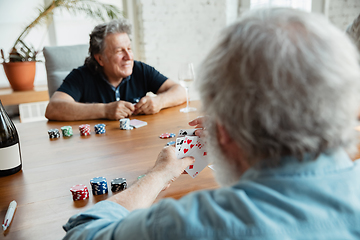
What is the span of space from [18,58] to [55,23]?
778 mm

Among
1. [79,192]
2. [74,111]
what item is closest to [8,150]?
[79,192]

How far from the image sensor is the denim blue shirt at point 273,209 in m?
0.50

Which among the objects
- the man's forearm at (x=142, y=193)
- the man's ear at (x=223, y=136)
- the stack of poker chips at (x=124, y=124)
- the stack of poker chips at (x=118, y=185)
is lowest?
the stack of poker chips at (x=124, y=124)

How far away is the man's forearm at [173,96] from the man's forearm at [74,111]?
419 mm

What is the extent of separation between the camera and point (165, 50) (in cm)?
435

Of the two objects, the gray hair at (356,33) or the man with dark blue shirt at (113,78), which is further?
the man with dark blue shirt at (113,78)

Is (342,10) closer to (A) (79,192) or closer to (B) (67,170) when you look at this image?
(B) (67,170)

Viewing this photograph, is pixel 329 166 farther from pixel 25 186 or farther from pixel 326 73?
pixel 25 186

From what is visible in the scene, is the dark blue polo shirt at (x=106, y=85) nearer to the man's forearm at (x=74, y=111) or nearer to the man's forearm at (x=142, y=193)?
the man's forearm at (x=74, y=111)

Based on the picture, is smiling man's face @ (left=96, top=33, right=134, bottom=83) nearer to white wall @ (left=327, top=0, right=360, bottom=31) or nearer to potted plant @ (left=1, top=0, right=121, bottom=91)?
potted plant @ (left=1, top=0, right=121, bottom=91)

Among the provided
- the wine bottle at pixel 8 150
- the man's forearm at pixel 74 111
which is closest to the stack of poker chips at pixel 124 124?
the man's forearm at pixel 74 111

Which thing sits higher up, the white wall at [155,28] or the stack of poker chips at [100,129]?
the white wall at [155,28]

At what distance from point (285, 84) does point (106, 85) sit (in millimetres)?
2283

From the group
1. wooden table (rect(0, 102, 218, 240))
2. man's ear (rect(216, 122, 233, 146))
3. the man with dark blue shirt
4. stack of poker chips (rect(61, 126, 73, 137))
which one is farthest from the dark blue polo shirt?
man's ear (rect(216, 122, 233, 146))
